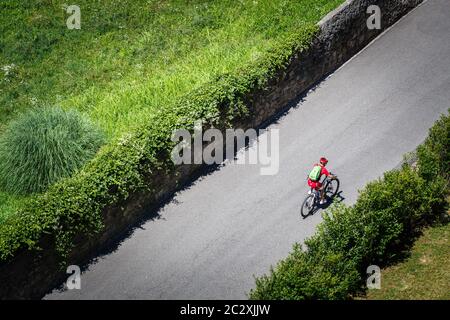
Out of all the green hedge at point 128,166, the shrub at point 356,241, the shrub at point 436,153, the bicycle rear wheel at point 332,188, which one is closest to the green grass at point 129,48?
the green hedge at point 128,166

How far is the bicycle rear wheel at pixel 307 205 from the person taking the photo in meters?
15.6

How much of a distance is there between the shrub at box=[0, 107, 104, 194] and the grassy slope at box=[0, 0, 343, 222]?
1.28 metres

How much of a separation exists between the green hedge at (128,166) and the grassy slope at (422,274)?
6.49 m

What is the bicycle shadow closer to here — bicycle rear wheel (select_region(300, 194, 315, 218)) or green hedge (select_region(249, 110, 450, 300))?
bicycle rear wheel (select_region(300, 194, 315, 218))

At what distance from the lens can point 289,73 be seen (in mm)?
18703

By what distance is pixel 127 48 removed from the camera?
20.8m

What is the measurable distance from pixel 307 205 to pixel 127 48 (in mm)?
9486

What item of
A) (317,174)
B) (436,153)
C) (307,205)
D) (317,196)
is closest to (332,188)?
(317,196)

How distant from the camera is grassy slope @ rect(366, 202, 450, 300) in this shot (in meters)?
13.6

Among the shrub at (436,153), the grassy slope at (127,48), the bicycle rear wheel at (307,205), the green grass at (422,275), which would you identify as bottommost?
the green grass at (422,275)

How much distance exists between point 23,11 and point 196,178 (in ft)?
36.5

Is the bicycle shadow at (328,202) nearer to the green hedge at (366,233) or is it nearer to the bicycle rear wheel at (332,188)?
the bicycle rear wheel at (332,188)

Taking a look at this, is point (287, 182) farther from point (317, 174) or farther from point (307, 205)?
point (317, 174)
